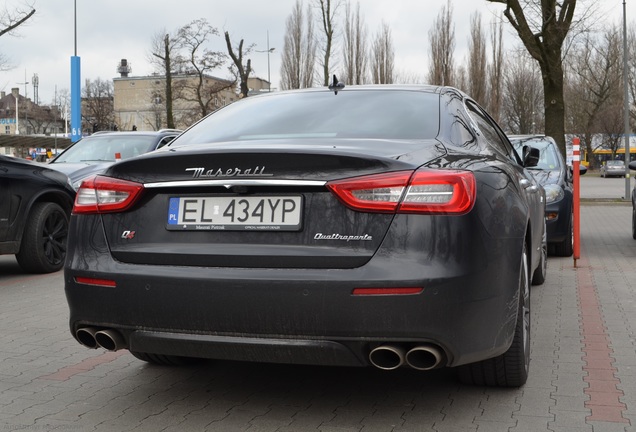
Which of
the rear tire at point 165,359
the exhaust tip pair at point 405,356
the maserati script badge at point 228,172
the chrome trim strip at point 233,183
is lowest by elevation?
the rear tire at point 165,359

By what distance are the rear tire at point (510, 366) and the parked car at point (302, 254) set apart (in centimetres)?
28

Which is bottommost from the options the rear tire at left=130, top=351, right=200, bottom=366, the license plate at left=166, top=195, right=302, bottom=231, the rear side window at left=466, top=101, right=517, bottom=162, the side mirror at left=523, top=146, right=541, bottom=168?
the rear tire at left=130, top=351, right=200, bottom=366

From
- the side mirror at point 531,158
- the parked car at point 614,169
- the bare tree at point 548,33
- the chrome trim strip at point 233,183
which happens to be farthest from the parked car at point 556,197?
the parked car at point 614,169

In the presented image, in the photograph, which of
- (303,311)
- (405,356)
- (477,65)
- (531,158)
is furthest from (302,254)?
(477,65)

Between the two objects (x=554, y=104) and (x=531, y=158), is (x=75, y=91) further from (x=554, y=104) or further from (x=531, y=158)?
(x=531, y=158)

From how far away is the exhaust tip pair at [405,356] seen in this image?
10.5 ft

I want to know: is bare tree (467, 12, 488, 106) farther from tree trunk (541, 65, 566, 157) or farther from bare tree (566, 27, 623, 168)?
tree trunk (541, 65, 566, 157)

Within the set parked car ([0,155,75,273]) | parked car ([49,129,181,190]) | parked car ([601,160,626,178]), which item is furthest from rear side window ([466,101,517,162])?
parked car ([601,160,626,178])

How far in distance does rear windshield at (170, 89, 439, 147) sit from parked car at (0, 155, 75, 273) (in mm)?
4159

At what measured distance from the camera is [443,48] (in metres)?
51.3

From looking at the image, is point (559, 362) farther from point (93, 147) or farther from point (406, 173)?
point (93, 147)

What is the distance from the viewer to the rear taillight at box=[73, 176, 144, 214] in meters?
3.48

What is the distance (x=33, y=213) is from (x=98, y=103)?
7209cm

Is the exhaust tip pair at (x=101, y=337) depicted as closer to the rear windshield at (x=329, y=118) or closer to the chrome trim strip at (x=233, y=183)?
the chrome trim strip at (x=233, y=183)
